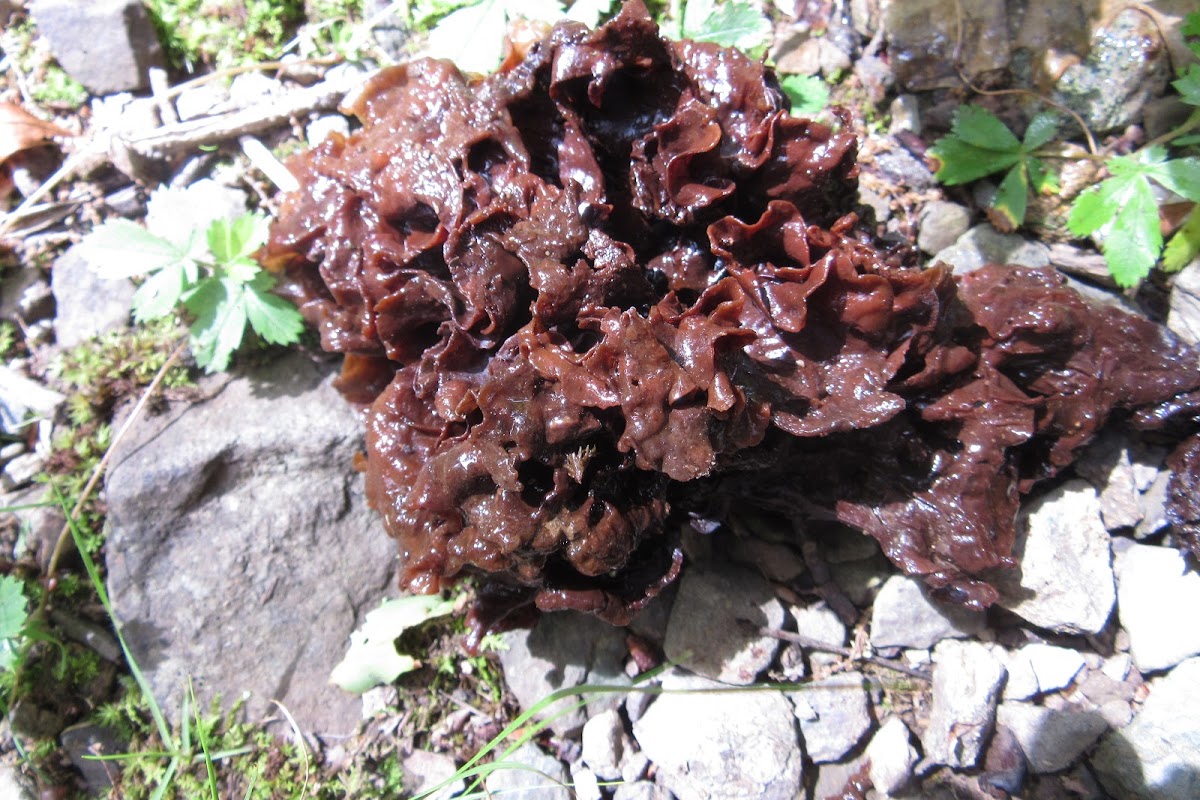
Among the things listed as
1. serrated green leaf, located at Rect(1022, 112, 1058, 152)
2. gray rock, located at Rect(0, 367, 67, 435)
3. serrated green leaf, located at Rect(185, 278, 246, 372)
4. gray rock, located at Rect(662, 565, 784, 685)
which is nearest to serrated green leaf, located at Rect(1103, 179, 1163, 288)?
serrated green leaf, located at Rect(1022, 112, 1058, 152)

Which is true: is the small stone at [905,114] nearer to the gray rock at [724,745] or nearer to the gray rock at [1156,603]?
the gray rock at [1156,603]

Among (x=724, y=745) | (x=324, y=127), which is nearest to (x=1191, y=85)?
(x=724, y=745)

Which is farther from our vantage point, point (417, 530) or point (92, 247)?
point (92, 247)

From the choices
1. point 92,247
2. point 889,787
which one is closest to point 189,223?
point 92,247

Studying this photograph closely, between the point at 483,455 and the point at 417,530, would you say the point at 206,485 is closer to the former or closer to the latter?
the point at 417,530

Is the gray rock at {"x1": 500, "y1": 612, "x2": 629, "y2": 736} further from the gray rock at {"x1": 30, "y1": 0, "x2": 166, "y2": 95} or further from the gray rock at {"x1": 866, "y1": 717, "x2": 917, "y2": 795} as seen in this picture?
the gray rock at {"x1": 30, "y1": 0, "x2": 166, "y2": 95}

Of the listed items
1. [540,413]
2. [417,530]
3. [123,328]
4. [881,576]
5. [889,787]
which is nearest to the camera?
[540,413]

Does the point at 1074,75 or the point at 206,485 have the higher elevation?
the point at 1074,75
